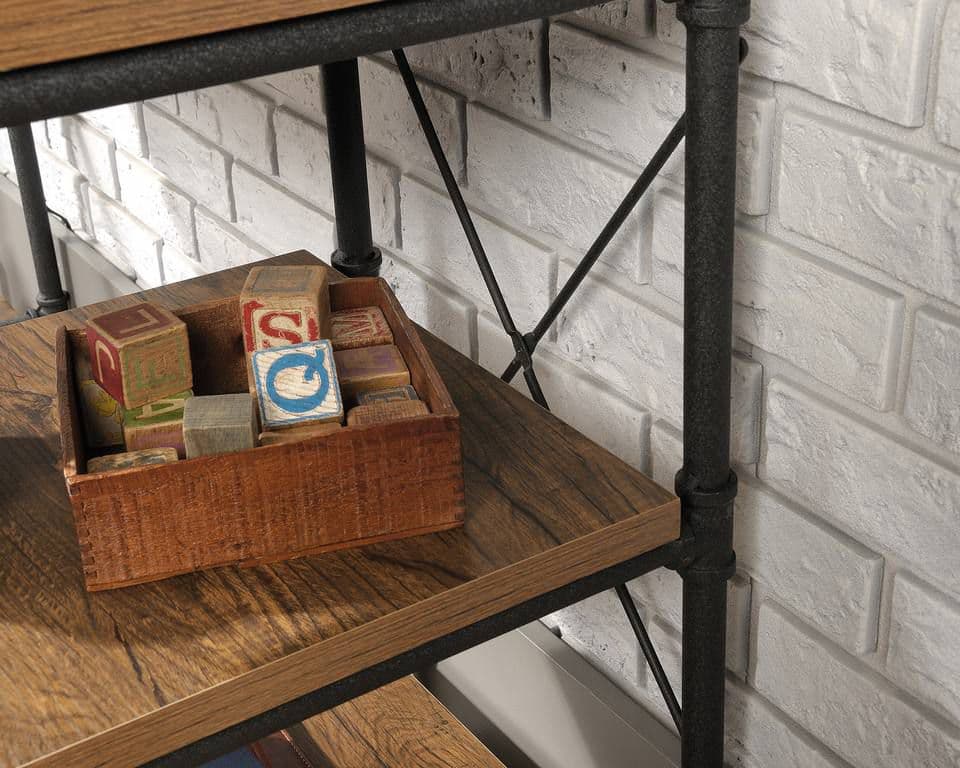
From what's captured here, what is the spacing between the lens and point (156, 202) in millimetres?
1577

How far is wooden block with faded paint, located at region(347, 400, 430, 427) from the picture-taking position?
0.65 metres

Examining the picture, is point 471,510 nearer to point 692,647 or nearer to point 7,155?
point 692,647

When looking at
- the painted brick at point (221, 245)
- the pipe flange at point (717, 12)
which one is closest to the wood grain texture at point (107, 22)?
the pipe flange at point (717, 12)

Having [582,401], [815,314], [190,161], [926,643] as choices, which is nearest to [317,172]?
[190,161]

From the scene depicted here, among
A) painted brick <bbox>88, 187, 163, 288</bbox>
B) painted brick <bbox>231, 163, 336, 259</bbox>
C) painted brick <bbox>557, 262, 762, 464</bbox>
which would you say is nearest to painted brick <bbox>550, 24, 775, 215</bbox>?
painted brick <bbox>557, 262, 762, 464</bbox>

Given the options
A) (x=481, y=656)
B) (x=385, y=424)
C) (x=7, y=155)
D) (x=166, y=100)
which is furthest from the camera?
(x=7, y=155)

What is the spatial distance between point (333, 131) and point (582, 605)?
16.5 inches

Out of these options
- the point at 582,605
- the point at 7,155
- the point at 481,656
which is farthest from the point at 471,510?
the point at 7,155

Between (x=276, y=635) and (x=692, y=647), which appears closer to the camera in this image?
(x=276, y=635)

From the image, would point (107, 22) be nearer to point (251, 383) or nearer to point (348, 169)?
point (251, 383)

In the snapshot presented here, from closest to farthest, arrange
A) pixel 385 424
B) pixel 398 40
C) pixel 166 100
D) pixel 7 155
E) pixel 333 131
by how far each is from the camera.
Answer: pixel 398 40 → pixel 385 424 → pixel 333 131 → pixel 166 100 → pixel 7 155

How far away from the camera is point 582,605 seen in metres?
1.03

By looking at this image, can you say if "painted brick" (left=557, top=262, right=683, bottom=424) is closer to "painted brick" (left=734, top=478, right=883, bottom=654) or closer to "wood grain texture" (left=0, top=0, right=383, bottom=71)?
"painted brick" (left=734, top=478, right=883, bottom=654)

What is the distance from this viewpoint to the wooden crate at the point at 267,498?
2.02 feet
